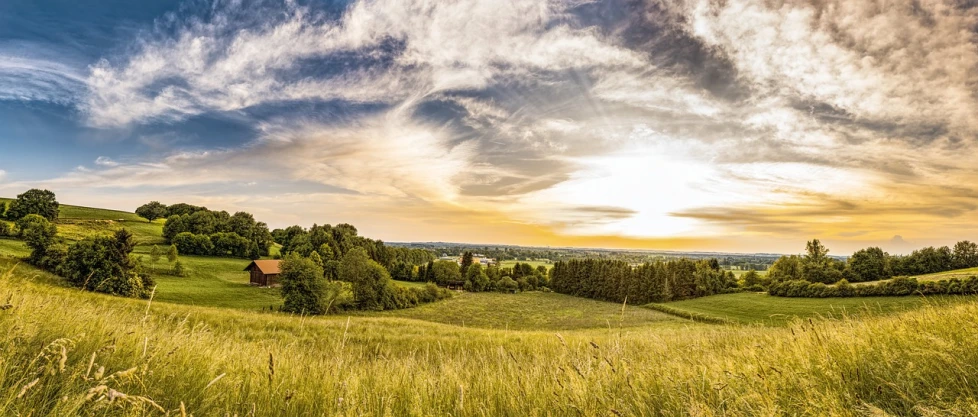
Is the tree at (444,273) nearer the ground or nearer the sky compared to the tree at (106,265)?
nearer the ground

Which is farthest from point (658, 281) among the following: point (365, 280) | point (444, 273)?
point (365, 280)

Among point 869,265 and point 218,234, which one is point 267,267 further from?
point 869,265

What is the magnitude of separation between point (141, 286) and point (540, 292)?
315ft

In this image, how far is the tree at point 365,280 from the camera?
221 feet

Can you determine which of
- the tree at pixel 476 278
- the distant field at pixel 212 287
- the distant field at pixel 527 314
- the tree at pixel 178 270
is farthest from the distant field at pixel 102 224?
the tree at pixel 476 278

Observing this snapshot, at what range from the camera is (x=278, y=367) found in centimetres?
439

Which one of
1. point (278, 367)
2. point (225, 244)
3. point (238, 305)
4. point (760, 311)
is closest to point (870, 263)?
point (760, 311)

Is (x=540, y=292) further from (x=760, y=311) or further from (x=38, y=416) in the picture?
(x=38, y=416)

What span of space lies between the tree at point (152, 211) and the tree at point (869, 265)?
563 ft

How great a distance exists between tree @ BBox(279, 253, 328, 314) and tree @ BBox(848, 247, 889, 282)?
297 ft

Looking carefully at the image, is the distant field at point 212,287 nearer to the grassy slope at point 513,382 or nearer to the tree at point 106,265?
the tree at point 106,265

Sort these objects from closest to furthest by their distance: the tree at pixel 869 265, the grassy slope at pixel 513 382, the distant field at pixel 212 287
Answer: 1. the grassy slope at pixel 513 382
2. the distant field at pixel 212 287
3. the tree at pixel 869 265

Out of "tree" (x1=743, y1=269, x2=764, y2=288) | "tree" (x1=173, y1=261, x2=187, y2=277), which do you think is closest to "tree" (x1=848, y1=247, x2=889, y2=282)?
"tree" (x1=743, y1=269, x2=764, y2=288)

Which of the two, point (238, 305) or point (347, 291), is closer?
point (238, 305)
